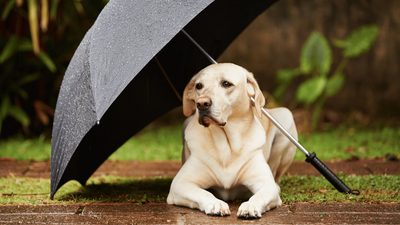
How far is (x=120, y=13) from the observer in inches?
96.1

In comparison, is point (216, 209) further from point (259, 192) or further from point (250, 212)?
point (259, 192)

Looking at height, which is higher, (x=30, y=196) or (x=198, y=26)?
(x=198, y=26)

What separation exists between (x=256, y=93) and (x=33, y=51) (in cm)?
474

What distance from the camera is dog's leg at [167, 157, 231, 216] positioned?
8.14 ft

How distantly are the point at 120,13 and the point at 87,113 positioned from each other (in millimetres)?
625

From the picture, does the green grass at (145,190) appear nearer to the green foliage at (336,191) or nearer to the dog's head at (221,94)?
the green foliage at (336,191)

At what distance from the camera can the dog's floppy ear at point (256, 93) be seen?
2.85 m

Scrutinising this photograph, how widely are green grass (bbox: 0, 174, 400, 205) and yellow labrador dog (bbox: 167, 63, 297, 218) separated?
0.31 meters

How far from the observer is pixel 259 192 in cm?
261


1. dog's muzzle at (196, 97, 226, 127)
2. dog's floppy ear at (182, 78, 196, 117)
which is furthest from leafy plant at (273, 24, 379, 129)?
dog's muzzle at (196, 97, 226, 127)

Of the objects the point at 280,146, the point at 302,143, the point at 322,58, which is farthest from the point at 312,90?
the point at 280,146

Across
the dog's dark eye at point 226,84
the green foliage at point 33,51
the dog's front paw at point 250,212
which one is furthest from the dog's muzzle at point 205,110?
the green foliage at point 33,51

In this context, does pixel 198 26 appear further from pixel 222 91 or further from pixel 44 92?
pixel 44 92

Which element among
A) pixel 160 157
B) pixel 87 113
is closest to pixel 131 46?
pixel 87 113
